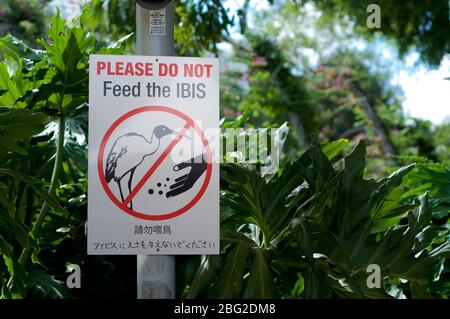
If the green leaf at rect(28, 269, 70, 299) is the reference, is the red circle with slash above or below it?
above

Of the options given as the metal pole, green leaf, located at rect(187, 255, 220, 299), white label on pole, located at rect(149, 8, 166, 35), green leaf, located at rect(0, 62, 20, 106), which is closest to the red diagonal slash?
the metal pole

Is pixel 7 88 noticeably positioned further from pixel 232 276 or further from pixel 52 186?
pixel 232 276

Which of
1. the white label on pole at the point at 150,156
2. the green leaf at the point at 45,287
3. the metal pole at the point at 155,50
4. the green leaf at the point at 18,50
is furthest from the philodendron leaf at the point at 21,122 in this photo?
the green leaf at the point at 45,287

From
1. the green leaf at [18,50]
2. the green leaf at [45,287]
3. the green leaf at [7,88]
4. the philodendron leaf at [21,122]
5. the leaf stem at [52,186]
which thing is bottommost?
the green leaf at [45,287]

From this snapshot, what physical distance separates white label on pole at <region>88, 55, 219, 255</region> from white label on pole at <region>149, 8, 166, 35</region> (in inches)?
6.2

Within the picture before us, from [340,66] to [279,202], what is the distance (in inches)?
631

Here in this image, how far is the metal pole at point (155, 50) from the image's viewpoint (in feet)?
10.3

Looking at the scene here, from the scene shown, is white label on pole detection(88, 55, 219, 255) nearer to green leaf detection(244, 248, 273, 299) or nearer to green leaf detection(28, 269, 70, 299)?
green leaf detection(244, 248, 273, 299)

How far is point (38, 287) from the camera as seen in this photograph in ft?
14.3

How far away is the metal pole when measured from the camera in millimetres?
3141

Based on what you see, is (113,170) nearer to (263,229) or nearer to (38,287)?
(263,229)

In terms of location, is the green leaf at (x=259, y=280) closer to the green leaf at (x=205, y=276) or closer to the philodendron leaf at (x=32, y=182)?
the green leaf at (x=205, y=276)

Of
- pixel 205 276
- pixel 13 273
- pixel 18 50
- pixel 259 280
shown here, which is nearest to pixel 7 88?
pixel 18 50

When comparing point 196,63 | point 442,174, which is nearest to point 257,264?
point 196,63
